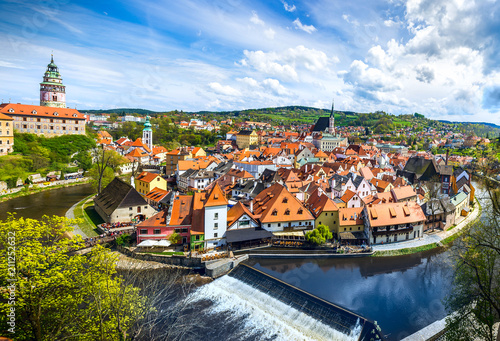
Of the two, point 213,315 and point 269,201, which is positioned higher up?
point 269,201

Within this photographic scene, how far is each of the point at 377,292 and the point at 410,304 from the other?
7.47 feet

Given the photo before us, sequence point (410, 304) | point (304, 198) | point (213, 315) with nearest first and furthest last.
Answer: point (213, 315) < point (410, 304) < point (304, 198)

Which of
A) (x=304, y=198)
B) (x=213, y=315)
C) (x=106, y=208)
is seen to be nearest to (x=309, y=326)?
(x=213, y=315)

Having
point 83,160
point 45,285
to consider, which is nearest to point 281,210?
point 45,285

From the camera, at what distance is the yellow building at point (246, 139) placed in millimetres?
106938

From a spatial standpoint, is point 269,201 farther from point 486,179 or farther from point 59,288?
point 59,288

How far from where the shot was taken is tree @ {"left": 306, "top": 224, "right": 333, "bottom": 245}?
93.6ft

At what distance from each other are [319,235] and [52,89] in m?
82.7

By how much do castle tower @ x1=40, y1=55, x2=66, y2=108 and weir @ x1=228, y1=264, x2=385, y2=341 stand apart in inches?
3156

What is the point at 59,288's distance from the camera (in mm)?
10344

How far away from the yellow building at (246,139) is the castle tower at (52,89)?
2223 inches

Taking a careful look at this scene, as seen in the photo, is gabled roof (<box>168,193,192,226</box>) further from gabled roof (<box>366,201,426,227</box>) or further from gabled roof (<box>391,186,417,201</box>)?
gabled roof (<box>391,186,417,201</box>)

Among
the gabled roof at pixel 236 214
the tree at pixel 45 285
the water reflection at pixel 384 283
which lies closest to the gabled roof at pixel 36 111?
the gabled roof at pixel 236 214

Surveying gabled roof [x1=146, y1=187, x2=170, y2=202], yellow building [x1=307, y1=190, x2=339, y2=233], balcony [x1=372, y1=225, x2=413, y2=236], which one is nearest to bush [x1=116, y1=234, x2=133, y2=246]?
gabled roof [x1=146, y1=187, x2=170, y2=202]
